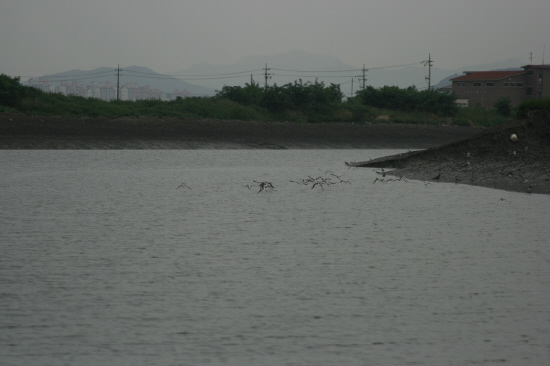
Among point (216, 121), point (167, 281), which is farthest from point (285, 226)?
point (216, 121)

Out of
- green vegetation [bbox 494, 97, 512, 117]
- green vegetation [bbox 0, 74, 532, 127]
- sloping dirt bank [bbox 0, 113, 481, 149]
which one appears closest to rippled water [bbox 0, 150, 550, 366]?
sloping dirt bank [bbox 0, 113, 481, 149]

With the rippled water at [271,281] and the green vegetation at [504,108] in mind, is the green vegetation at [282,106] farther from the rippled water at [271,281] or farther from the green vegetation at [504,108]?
the rippled water at [271,281]

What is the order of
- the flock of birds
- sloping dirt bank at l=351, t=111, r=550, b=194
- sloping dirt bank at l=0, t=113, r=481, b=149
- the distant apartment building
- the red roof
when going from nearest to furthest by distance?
the flock of birds < sloping dirt bank at l=351, t=111, r=550, b=194 < sloping dirt bank at l=0, t=113, r=481, b=149 < the distant apartment building < the red roof

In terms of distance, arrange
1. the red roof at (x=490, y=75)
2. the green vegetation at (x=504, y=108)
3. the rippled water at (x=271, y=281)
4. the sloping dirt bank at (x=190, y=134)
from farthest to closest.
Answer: the red roof at (x=490, y=75), the green vegetation at (x=504, y=108), the sloping dirt bank at (x=190, y=134), the rippled water at (x=271, y=281)

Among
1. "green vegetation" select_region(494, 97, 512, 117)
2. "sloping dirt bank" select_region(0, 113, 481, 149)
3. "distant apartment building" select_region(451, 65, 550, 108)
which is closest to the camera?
"sloping dirt bank" select_region(0, 113, 481, 149)

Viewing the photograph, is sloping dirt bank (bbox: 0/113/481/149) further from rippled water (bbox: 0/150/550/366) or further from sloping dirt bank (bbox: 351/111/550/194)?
rippled water (bbox: 0/150/550/366)

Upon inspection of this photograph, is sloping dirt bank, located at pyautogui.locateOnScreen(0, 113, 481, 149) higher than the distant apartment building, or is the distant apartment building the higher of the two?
the distant apartment building

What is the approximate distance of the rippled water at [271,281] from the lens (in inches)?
192

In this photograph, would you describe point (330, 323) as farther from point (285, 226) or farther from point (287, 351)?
point (285, 226)

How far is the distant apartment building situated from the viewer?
104812mm

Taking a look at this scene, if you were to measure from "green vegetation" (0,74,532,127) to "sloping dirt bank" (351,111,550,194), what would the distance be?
22527 millimetres

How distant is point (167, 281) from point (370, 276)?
192 centimetres

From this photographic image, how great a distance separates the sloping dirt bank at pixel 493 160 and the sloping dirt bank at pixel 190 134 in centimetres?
1404

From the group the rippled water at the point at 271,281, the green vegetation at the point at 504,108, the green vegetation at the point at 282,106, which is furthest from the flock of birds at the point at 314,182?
the green vegetation at the point at 504,108
